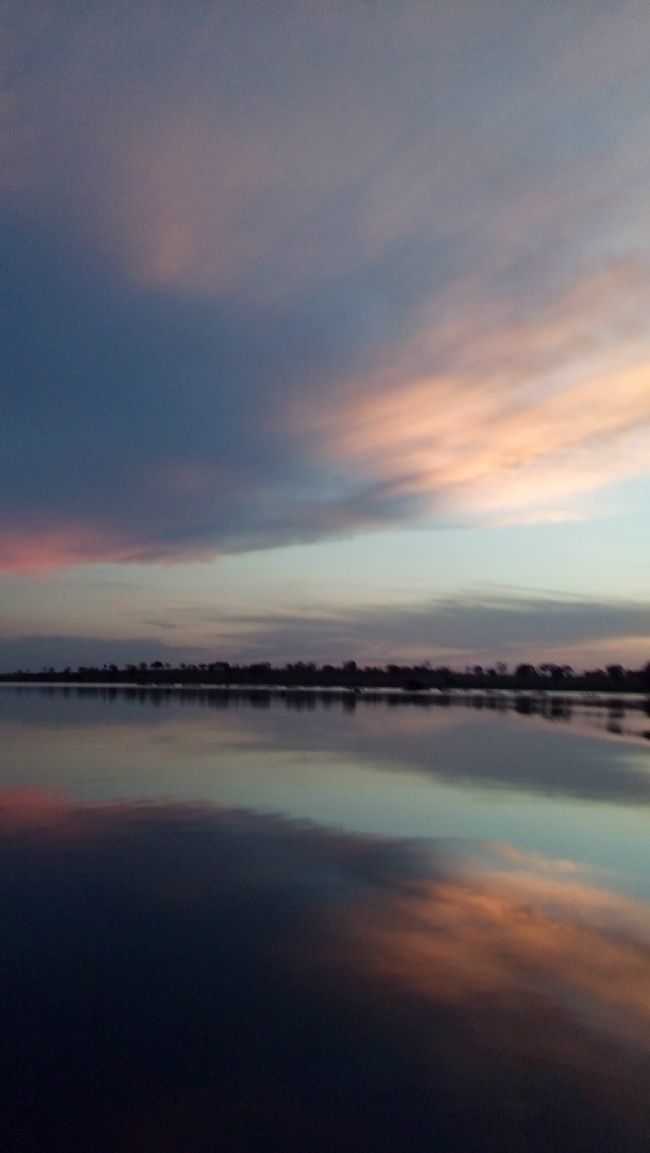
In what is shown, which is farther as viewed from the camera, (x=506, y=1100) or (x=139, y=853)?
(x=139, y=853)

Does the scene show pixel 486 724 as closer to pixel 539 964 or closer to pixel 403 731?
pixel 403 731

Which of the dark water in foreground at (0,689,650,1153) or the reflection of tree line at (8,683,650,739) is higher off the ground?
the reflection of tree line at (8,683,650,739)

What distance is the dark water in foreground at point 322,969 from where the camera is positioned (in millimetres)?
7117

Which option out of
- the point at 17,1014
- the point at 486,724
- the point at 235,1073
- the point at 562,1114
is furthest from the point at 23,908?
the point at 486,724

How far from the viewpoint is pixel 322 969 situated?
10.3 m

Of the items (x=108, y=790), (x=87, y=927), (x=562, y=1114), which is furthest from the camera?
(x=108, y=790)

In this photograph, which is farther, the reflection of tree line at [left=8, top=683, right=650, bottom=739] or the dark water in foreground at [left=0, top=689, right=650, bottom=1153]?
the reflection of tree line at [left=8, top=683, right=650, bottom=739]

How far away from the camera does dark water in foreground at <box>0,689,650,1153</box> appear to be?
23.4 ft

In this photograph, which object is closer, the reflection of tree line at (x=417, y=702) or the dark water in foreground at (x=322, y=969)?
the dark water in foreground at (x=322, y=969)

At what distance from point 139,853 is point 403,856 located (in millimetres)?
4405

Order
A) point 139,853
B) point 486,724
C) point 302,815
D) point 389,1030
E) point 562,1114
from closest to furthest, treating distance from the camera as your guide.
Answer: point 562,1114 → point 389,1030 → point 139,853 → point 302,815 → point 486,724

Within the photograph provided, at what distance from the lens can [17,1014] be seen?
8.68m

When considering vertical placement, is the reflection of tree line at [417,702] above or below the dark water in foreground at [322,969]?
above

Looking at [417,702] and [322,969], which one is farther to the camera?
[417,702]
